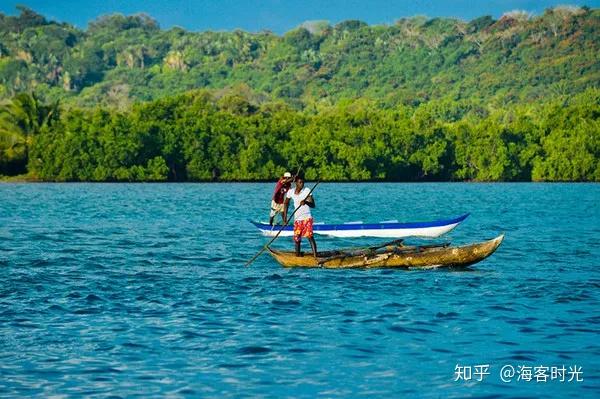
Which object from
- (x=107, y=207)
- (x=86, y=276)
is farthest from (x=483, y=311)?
(x=107, y=207)

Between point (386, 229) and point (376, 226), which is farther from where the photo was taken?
point (386, 229)

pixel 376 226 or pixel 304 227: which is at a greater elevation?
pixel 304 227

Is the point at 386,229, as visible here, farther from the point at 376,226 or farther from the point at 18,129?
the point at 18,129

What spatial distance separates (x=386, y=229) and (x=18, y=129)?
317 feet

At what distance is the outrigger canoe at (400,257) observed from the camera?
27203 millimetres

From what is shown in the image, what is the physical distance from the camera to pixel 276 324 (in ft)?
64.7

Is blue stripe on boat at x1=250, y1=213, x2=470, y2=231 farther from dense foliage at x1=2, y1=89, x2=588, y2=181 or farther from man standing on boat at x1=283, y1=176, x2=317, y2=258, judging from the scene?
dense foliage at x1=2, y1=89, x2=588, y2=181

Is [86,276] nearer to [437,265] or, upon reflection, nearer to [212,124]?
[437,265]

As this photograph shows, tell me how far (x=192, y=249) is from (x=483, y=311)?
17834mm

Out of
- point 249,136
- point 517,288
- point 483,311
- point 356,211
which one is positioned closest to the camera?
point 483,311

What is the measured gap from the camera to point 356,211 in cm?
6906

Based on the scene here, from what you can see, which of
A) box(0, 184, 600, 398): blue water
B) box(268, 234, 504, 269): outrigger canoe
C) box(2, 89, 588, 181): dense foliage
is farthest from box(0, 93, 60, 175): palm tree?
box(268, 234, 504, 269): outrigger canoe

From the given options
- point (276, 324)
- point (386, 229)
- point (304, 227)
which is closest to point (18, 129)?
point (386, 229)

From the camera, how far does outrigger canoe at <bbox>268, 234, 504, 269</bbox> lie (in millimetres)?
27203
